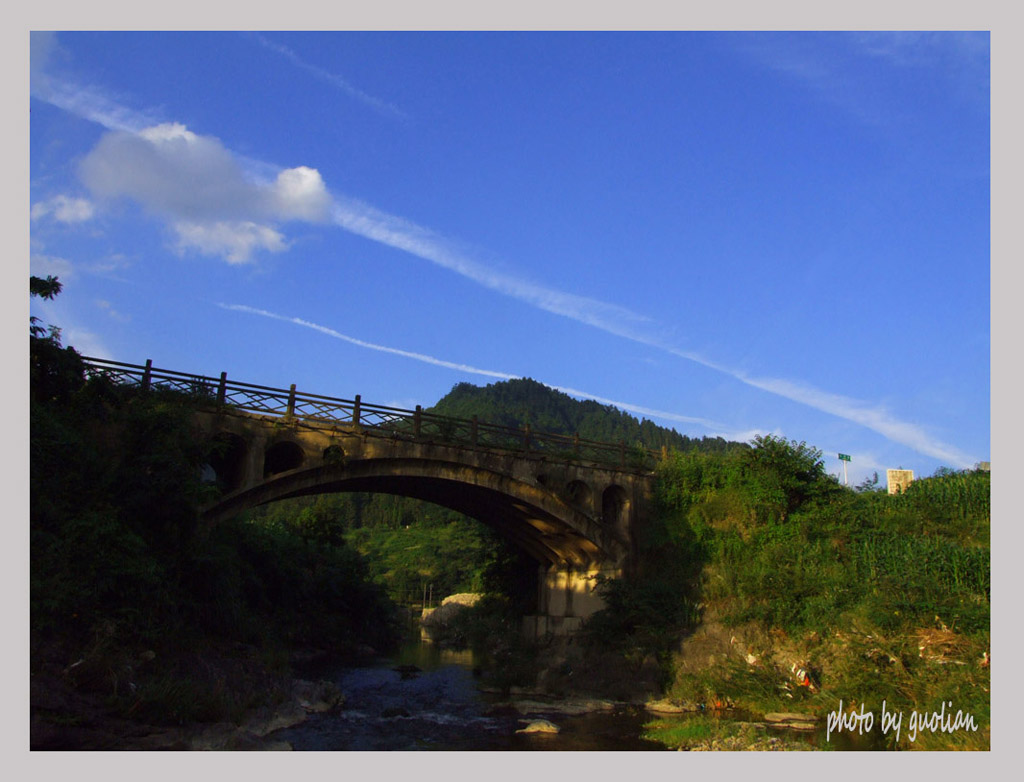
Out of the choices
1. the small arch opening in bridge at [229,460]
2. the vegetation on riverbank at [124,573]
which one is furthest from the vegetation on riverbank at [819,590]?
the small arch opening in bridge at [229,460]

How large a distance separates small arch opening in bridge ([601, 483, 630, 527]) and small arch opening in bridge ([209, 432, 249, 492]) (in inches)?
593

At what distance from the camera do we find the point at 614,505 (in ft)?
110

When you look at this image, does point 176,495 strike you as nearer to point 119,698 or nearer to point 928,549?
point 119,698

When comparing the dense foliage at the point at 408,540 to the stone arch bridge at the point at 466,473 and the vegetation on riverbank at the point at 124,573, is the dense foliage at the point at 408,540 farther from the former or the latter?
the vegetation on riverbank at the point at 124,573

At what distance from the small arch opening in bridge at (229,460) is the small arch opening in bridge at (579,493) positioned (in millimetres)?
13229

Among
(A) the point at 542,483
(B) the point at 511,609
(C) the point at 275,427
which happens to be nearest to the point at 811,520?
(A) the point at 542,483

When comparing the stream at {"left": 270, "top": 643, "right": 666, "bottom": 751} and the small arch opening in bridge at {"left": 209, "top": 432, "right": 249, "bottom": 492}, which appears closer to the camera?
the stream at {"left": 270, "top": 643, "right": 666, "bottom": 751}

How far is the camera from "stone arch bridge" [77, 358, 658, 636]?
82.0 feet

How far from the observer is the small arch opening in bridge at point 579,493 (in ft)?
105

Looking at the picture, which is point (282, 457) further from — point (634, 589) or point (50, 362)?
point (634, 589)

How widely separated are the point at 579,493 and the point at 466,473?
19.2 ft

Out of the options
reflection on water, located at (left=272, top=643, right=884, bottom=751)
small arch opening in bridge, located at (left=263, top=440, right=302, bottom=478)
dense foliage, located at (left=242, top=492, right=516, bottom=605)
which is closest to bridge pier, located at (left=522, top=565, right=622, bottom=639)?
dense foliage, located at (left=242, top=492, right=516, bottom=605)

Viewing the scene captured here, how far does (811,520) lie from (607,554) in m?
8.48

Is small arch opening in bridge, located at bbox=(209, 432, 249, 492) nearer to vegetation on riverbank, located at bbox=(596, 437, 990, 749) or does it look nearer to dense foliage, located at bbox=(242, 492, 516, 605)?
vegetation on riverbank, located at bbox=(596, 437, 990, 749)
